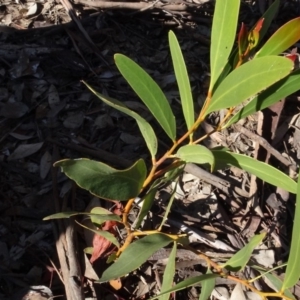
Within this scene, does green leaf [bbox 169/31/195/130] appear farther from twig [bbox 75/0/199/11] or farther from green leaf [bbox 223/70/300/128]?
twig [bbox 75/0/199/11]

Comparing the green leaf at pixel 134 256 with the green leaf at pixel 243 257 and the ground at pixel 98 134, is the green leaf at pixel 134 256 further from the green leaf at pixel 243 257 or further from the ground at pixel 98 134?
the ground at pixel 98 134

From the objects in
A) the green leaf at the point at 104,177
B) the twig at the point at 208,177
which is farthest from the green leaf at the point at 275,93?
the twig at the point at 208,177

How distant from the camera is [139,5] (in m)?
2.47

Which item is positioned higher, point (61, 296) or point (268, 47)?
point (268, 47)

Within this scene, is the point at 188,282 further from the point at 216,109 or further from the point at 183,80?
the point at 183,80

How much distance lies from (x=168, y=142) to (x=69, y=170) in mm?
950

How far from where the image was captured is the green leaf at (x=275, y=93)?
1.40m

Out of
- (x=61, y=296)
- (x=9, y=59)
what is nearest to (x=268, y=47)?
(x=61, y=296)

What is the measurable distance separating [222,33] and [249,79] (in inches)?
6.4

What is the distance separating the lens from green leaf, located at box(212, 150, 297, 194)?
144 cm

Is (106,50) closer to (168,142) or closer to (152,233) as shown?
(168,142)

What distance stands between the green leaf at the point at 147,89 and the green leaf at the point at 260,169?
134mm

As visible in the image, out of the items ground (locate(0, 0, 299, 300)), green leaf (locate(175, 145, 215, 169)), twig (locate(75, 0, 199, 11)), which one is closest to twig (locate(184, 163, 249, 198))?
ground (locate(0, 0, 299, 300))

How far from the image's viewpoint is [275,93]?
144cm
